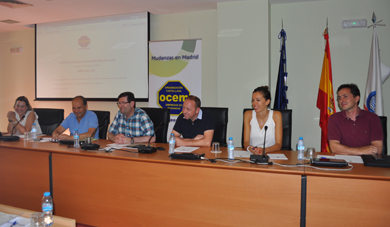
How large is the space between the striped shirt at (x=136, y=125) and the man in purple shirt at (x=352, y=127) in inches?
72.7

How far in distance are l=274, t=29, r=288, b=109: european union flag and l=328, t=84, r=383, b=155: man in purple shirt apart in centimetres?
136

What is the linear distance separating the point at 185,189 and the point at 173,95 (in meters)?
2.79

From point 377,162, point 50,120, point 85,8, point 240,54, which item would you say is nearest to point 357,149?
point 377,162

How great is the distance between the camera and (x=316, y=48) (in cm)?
422

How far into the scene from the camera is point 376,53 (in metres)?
3.74

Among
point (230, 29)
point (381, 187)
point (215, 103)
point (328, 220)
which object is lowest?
point (328, 220)

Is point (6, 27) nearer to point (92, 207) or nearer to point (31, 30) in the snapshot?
point (31, 30)

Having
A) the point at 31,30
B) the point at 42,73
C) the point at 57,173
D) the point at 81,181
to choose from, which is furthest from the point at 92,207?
the point at 31,30

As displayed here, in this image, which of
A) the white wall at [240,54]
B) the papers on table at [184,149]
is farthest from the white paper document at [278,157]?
the white wall at [240,54]

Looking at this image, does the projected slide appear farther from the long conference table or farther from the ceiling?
the long conference table

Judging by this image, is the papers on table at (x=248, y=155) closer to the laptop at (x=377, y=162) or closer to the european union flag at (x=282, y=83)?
the laptop at (x=377, y=162)

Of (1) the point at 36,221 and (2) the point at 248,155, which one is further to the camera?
(2) the point at 248,155

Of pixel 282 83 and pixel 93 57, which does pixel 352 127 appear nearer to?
pixel 282 83

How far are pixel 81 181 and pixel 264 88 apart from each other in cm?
188
